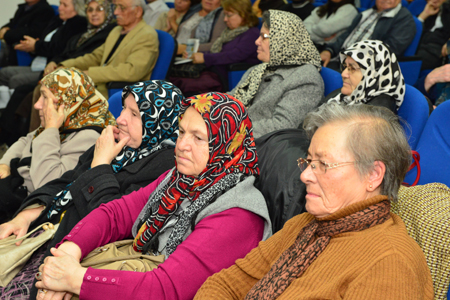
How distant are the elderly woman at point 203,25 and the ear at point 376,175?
3310 millimetres

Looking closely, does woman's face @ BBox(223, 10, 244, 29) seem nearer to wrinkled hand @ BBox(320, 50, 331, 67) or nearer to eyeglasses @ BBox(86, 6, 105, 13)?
wrinkled hand @ BBox(320, 50, 331, 67)

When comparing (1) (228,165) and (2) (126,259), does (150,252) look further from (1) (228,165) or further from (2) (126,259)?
(1) (228,165)

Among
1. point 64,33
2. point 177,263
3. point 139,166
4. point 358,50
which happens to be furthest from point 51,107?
point 64,33

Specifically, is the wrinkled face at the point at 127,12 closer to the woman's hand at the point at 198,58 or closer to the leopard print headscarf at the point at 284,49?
the woman's hand at the point at 198,58

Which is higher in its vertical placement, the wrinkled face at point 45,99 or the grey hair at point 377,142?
the grey hair at point 377,142

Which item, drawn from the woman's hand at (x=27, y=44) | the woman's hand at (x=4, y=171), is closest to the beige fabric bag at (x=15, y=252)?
the woman's hand at (x=4, y=171)

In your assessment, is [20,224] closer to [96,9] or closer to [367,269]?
[367,269]

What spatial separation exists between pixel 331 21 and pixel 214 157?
3100mm

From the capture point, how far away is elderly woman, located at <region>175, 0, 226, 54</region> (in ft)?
14.1

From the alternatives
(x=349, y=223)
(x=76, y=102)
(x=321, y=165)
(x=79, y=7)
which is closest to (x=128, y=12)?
(x=79, y=7)

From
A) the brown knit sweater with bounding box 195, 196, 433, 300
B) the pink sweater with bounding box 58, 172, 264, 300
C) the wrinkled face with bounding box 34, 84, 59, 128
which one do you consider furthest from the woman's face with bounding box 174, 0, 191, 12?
the brown knit sweater with bounding box 195, 196, 433, 300

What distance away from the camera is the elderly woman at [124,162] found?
1.80 m

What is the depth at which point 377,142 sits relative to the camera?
3.65ft

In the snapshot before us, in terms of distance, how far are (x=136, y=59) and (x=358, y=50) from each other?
1924 mm
